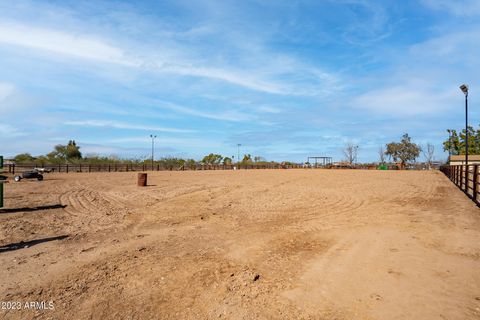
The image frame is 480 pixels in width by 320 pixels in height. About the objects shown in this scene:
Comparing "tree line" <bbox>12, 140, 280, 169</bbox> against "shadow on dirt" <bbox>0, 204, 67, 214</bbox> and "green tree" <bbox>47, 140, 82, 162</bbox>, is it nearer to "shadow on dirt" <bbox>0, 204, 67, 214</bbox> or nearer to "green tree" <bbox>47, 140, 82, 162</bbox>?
"green tree" <bbox>47, 140, 82, 162</bbox>

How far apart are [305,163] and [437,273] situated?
287 feet

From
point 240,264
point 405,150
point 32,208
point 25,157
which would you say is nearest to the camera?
point 240,264

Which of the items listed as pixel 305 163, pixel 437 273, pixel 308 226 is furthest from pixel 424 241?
pixel 305 163

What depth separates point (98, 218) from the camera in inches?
347

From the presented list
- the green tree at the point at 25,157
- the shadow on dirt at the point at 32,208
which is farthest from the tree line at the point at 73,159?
the shadow on dirt at the point at 32,208

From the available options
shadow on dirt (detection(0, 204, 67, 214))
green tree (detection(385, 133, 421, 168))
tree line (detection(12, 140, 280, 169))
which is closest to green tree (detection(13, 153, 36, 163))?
tree line (detection(12, 140, 280, 169))

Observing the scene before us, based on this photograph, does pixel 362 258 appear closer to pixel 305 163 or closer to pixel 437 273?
pixel 437 273

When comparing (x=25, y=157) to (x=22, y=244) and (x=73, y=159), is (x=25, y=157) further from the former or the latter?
(x=22, y=244)

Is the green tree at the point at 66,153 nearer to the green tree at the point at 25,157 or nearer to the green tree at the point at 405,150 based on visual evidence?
the green tree at the point at 25,157

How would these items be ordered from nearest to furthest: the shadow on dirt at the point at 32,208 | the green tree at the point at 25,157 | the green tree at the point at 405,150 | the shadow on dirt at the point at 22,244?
1. the shadow on dirt at the point at 22,244
2. the shadow on dirt at the point at 32,208
3. the green tree at the point at 25,157
4. the green tree at the point at 405,150

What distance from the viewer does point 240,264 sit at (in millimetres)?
5125

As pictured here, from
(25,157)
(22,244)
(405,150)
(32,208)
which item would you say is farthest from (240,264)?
(405,150)

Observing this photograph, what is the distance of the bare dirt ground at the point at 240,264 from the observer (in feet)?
12.1

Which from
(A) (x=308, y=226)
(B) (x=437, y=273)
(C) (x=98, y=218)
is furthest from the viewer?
(C) (x=98, y=218)
